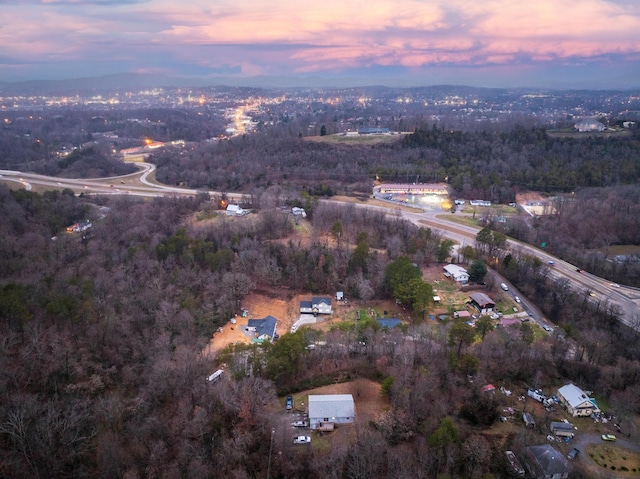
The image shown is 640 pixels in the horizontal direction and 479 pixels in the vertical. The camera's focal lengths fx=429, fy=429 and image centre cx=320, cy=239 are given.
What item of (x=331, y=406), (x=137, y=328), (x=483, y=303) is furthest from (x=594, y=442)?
(x=137, y=328)

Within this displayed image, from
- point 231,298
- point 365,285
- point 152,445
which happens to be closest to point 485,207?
point 365,285

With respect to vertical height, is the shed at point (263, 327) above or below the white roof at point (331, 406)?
below

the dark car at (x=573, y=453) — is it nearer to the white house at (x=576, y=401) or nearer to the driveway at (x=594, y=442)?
the driveway at (x=594, y=442)

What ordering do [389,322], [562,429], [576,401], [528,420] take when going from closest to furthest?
[562,429], [528,420], [576,401], [389,322]

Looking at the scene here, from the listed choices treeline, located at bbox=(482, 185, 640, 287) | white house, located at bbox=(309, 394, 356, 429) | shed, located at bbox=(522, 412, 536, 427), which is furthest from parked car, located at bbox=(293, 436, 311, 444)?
treeline, located at bbox=(482, 185, 640, 287)

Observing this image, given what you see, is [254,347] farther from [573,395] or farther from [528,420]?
[573,395]

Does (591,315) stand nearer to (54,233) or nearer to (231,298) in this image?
(231,298)

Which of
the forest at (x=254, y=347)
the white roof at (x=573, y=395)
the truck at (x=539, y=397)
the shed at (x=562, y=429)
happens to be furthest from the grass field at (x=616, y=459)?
the truck at (x=539, y=397)
